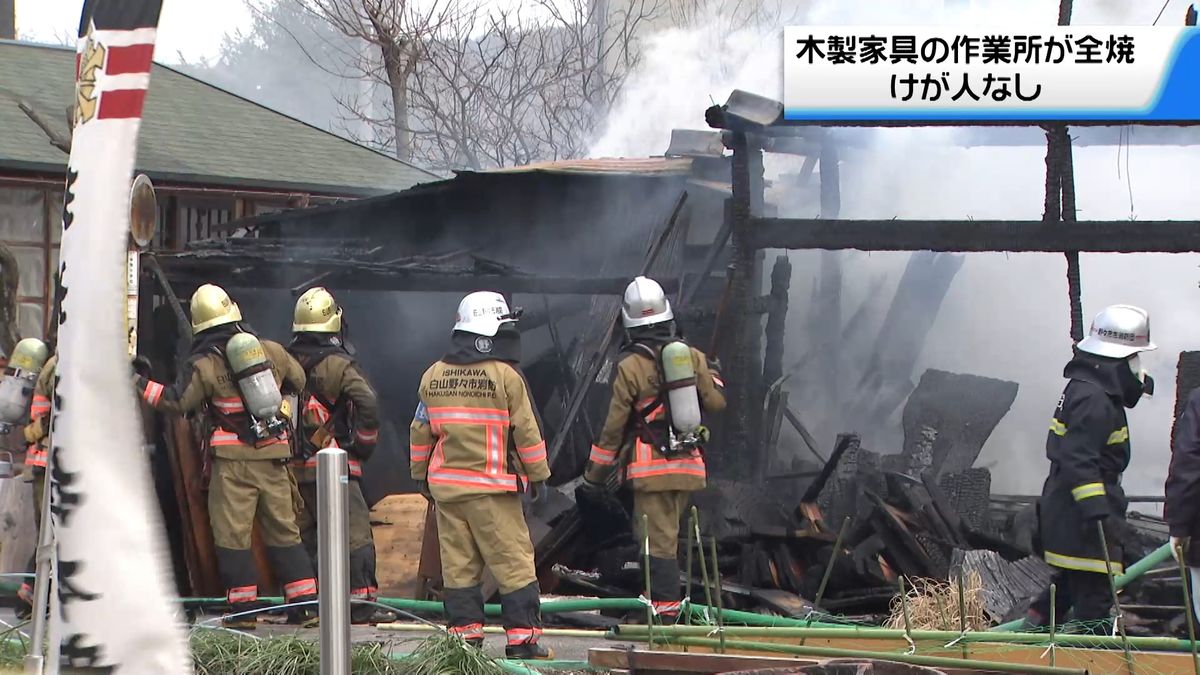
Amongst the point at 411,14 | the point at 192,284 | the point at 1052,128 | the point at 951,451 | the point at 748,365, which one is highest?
the point at 411,14

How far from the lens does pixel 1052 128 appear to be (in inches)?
345

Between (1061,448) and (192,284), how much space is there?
6.07 m

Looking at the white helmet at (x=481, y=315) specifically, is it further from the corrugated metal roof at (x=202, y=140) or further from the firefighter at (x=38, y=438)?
the corrugated metal roof at (x=202, y=140)

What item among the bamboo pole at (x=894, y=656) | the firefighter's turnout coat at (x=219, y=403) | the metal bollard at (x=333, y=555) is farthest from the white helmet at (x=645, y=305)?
the metal bollard at (x=333, y=555)

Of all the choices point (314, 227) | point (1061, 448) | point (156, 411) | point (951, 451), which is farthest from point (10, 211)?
point (1061, 448)

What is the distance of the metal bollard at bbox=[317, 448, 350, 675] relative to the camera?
3.21 m

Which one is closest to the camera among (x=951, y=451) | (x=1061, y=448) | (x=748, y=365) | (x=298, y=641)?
(x=298, y=641)

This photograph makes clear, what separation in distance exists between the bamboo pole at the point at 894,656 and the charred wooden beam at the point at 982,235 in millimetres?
3871

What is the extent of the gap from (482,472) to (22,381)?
3.70m

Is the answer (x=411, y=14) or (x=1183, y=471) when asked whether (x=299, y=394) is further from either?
(x=411, y=14)

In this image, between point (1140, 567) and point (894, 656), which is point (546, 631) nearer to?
point (894, 656)

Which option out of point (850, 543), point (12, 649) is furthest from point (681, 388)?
point (12, 649)

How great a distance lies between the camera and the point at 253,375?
777cm

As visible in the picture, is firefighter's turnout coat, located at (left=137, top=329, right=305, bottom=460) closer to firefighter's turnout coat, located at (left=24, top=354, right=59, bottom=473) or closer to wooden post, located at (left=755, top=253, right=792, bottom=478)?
firefighter's turnout coat, located at (left=24, top=354, right=59, bottom=473)
